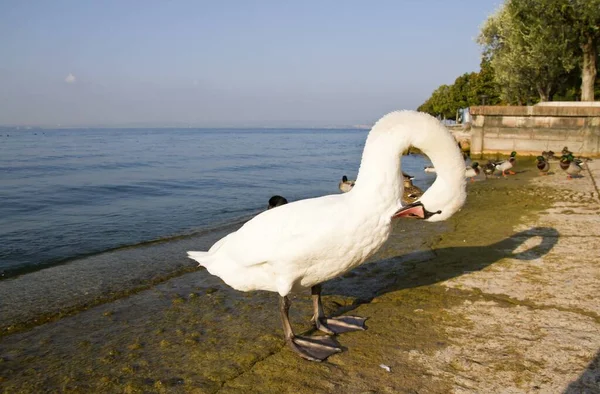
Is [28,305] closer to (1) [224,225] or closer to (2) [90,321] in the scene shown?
(2) [90,321]

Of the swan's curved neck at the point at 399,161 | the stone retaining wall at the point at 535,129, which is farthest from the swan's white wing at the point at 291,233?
the stone retaining wall at the point at 535,129

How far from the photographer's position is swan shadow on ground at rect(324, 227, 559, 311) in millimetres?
5180

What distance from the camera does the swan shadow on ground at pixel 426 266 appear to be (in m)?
5.18

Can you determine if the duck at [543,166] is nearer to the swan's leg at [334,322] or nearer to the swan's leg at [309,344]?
the swan's leg at [334,322]

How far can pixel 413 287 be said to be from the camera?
500 cm

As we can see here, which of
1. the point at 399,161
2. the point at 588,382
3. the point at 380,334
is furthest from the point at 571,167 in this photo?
the point at 399,161

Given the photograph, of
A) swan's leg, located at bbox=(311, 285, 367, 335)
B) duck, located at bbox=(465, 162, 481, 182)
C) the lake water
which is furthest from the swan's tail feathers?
duck, located at bbox=(465, 162, 481, 182)

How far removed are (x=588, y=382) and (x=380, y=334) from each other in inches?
60.2

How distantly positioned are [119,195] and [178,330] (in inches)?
555

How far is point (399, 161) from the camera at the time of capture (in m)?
3.16

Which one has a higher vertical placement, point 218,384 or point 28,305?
point 218,384

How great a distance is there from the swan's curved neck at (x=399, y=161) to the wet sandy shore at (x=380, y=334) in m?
1.21

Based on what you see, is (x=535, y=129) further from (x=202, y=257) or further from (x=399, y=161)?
(x=202, y=257)

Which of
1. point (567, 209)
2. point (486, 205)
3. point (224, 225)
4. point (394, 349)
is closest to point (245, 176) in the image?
point (224, 225)
